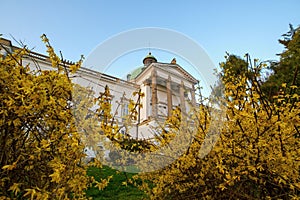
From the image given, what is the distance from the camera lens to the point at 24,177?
4.37 feet

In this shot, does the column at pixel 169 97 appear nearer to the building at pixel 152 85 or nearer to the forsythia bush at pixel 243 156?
the building at pixel 152 85

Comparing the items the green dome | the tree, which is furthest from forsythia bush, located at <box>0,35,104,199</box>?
the tree

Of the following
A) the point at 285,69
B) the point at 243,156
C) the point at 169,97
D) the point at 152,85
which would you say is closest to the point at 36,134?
the point at 152,85

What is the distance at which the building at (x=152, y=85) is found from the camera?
206 cm

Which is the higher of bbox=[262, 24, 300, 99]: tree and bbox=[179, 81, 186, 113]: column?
bbox=[262, 24, 300, 99]: tree

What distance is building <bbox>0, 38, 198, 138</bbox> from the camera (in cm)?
206

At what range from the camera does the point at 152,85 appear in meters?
2.17

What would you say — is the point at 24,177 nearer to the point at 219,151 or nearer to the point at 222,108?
the point at 219,151

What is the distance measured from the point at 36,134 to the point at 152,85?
111 centimetres

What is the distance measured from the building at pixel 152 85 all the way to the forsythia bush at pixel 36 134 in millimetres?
681

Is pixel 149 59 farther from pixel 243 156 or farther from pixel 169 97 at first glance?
pixel 243 156

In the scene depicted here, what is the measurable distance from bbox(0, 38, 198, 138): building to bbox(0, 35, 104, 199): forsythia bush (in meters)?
0.68

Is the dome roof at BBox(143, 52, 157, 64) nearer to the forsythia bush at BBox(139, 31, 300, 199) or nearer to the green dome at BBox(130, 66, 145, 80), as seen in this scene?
the green dome at BBox(130, 66, 145, 80)

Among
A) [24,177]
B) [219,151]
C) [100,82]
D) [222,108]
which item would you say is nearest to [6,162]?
[24,177]
